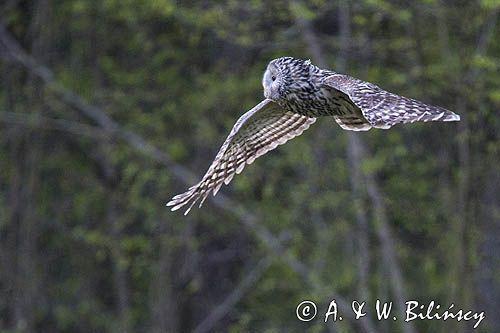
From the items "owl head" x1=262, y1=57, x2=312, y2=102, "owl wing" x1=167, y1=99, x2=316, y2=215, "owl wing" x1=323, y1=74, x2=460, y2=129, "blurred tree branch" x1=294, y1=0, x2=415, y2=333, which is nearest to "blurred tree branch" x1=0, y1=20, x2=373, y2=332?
"blurred tree branch" x1=294, y1=0, x2=415, y2=333

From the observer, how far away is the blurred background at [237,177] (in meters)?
11.3

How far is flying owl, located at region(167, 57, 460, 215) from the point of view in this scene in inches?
291

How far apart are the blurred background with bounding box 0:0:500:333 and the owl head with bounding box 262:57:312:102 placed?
9.10 feet

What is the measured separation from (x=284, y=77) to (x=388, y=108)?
4.71 ft

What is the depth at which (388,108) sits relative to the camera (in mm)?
6605

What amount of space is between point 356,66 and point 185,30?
1.86 meters

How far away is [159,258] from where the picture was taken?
13.6 m

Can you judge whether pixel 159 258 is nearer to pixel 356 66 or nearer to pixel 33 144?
pixel 33 144

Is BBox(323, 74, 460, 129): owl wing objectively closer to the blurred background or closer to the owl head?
the owl head

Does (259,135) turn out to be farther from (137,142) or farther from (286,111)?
(137,142)

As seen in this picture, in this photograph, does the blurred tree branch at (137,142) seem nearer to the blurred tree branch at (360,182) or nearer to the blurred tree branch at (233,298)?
the blurred tree branch at (360,182)

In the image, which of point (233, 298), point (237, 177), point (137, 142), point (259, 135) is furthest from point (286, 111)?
point (233, 298)

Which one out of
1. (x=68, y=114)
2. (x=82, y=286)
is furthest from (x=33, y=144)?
(x=82, y=286)

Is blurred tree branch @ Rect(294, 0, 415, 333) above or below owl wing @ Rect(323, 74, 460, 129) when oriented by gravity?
below
